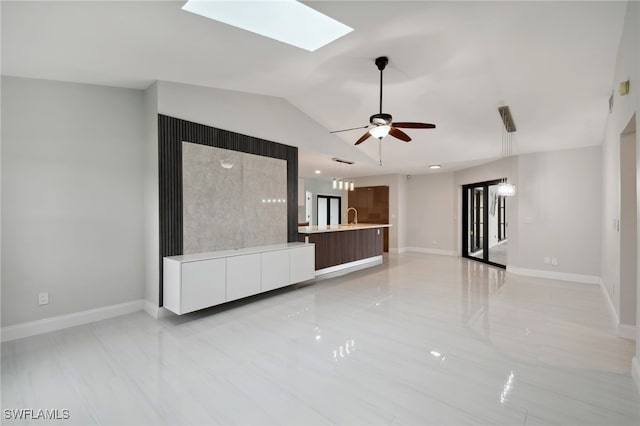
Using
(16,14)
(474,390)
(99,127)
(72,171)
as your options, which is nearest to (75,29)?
(16,14)

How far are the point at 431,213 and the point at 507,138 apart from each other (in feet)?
12.6

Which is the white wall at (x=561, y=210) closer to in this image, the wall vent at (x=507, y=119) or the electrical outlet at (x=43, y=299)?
the wall vent at (x=507, y=119)

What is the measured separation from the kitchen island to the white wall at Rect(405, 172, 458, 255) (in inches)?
88.6

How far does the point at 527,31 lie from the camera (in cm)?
268

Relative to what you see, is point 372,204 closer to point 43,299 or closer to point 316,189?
point 316,189

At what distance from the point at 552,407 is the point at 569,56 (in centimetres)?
318

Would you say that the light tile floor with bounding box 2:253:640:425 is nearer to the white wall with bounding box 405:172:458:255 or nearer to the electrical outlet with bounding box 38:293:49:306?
the electrical outlet with bounding box 38:293:49:306

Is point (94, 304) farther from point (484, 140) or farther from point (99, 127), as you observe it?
point (484, 140)

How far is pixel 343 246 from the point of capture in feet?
20.5

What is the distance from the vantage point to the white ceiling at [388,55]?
2.36 meters

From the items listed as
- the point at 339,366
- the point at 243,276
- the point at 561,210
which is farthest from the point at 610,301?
the point at 243,276

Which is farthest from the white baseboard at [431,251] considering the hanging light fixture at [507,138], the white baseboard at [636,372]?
the white baseboard at [636,372]

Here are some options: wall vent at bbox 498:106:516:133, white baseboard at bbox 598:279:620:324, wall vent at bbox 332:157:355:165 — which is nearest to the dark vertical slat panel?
wall vent at bbox 332:157:355:165

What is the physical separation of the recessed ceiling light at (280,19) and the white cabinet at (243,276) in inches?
100
